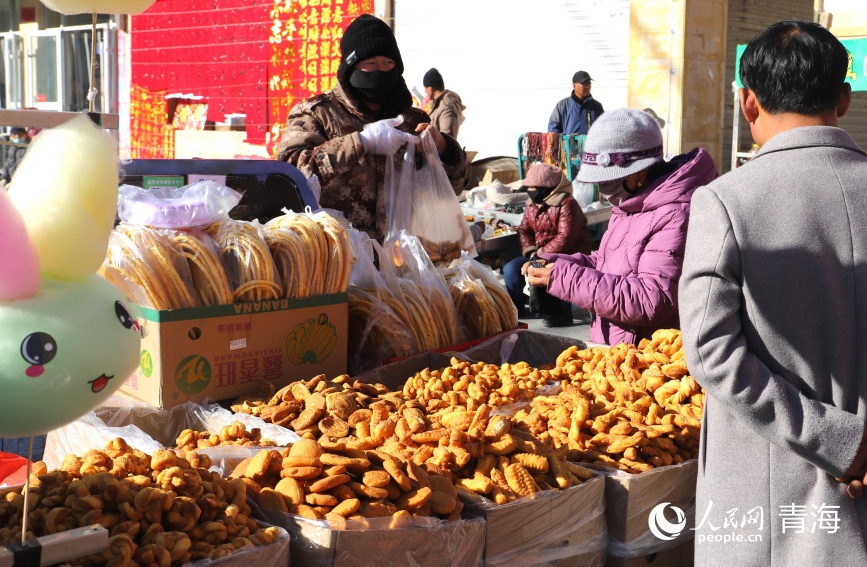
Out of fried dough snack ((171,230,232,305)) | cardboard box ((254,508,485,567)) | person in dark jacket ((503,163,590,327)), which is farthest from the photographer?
person in dark jacket ((503,163,590,327))

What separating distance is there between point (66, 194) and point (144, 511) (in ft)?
2.24

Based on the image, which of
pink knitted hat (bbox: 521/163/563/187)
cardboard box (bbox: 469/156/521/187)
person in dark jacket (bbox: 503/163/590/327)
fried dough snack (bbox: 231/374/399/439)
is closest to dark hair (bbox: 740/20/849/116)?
fried dough snack (bbox: 231/374/399/439)

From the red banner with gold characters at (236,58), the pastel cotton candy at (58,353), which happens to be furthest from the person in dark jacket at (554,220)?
the pastel cotton candy at (58,353)

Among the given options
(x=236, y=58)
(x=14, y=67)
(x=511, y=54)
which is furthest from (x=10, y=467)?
(x=14, y=67)

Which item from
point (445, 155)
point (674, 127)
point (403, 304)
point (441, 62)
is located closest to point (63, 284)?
point (403, 304)

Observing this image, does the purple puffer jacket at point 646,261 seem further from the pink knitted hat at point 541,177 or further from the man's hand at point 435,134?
the pink knitted hat at point 541,177

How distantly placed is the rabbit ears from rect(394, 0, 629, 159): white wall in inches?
360

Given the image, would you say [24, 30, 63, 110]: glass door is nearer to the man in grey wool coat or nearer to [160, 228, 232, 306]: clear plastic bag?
[160, 228, 232, 306]: clear plastic bag

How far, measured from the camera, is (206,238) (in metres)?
2.65

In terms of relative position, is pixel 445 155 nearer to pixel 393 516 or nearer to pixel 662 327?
pixel 662 327

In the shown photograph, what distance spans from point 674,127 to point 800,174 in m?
8.15

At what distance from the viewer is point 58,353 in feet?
3.88

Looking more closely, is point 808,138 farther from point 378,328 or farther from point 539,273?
point 378,328
